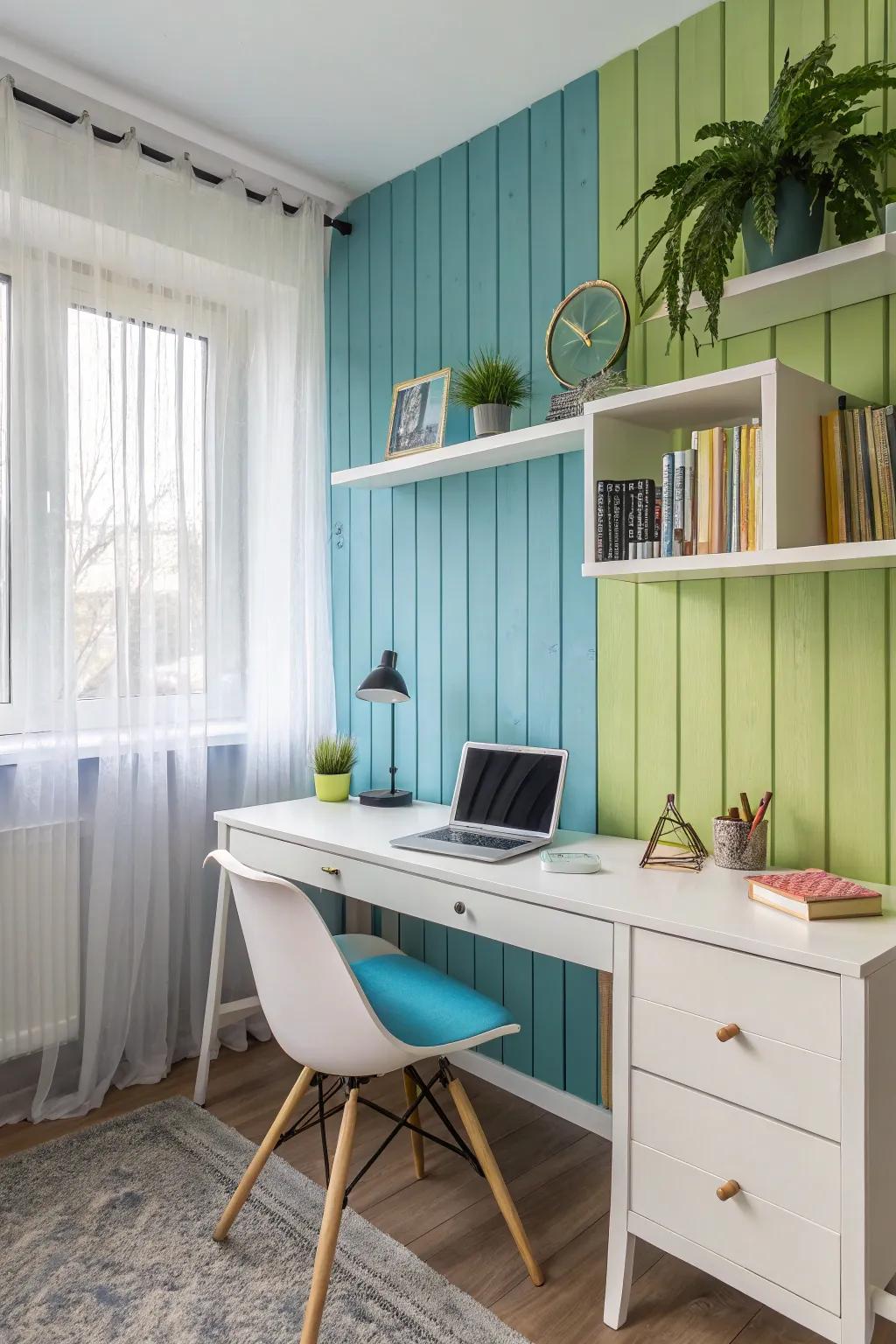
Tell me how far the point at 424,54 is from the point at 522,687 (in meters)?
1.59

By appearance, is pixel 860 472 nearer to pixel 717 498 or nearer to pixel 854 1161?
pixel 717 498

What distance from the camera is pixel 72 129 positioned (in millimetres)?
2312

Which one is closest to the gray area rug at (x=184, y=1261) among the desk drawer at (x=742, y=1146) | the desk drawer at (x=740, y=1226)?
the desk drawer at (x=740, y=1226)

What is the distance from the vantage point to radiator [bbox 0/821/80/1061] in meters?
2.25

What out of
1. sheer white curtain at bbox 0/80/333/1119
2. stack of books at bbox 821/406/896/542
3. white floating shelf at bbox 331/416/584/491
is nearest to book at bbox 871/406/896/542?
stack of books at bbox 821/406/896/542

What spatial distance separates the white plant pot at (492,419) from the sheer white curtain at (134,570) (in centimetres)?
77

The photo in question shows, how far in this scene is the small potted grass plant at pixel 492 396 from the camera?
88.8 inches

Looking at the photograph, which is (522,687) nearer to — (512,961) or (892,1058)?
(512,961)

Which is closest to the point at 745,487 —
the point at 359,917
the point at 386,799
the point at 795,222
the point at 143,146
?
the point at 795,222

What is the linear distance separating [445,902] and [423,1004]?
20 cm

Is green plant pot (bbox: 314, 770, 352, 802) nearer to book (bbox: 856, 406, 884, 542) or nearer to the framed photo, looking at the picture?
the framed photo

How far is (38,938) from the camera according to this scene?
230 cm

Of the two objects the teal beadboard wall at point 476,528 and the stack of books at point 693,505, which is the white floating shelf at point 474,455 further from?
the stack of books at point 693,505

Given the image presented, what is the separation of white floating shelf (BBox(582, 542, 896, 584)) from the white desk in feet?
1.98
